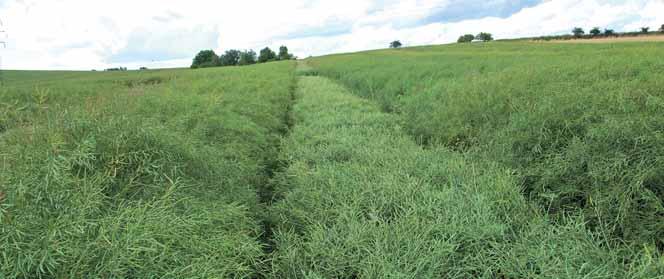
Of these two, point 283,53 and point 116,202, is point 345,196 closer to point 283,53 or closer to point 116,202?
point 116,202

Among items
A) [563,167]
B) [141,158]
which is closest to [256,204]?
[141,158]

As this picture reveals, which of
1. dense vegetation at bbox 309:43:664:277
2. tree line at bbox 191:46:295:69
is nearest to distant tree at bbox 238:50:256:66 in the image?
tree line at bbox 191:46:295:69

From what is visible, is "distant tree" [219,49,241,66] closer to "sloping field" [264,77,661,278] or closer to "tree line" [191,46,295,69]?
"tree line" [191,46,295,69]

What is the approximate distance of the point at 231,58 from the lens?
7250cm

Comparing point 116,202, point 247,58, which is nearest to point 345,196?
point 116,202

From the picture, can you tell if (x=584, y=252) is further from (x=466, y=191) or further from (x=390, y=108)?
(x=390, y=108)

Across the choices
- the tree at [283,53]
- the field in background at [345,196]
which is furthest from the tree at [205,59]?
the field in background at [345,196]

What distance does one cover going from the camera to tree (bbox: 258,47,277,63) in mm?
71562

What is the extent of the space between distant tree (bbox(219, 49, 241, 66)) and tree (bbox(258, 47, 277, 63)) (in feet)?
16.9

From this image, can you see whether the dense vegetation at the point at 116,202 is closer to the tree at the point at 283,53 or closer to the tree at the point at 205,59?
the tree at the point at 205,59

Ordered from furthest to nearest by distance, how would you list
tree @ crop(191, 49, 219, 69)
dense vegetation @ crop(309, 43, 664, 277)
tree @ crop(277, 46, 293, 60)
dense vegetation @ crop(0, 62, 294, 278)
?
1. tree @ crop(277, 46, 293, 60)
2. tree @ crop(191, 49, 219, 69)
3. dense vegetation @ crop(309, 43, 664, 277)
4. dense vegetation @ crop(0, 62, 294, 278)

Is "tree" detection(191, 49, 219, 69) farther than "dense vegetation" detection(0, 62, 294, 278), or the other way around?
"tree" detection(191, 49, 219, 69)

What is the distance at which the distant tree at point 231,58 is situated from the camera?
70.2m

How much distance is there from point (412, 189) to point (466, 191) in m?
0.51
